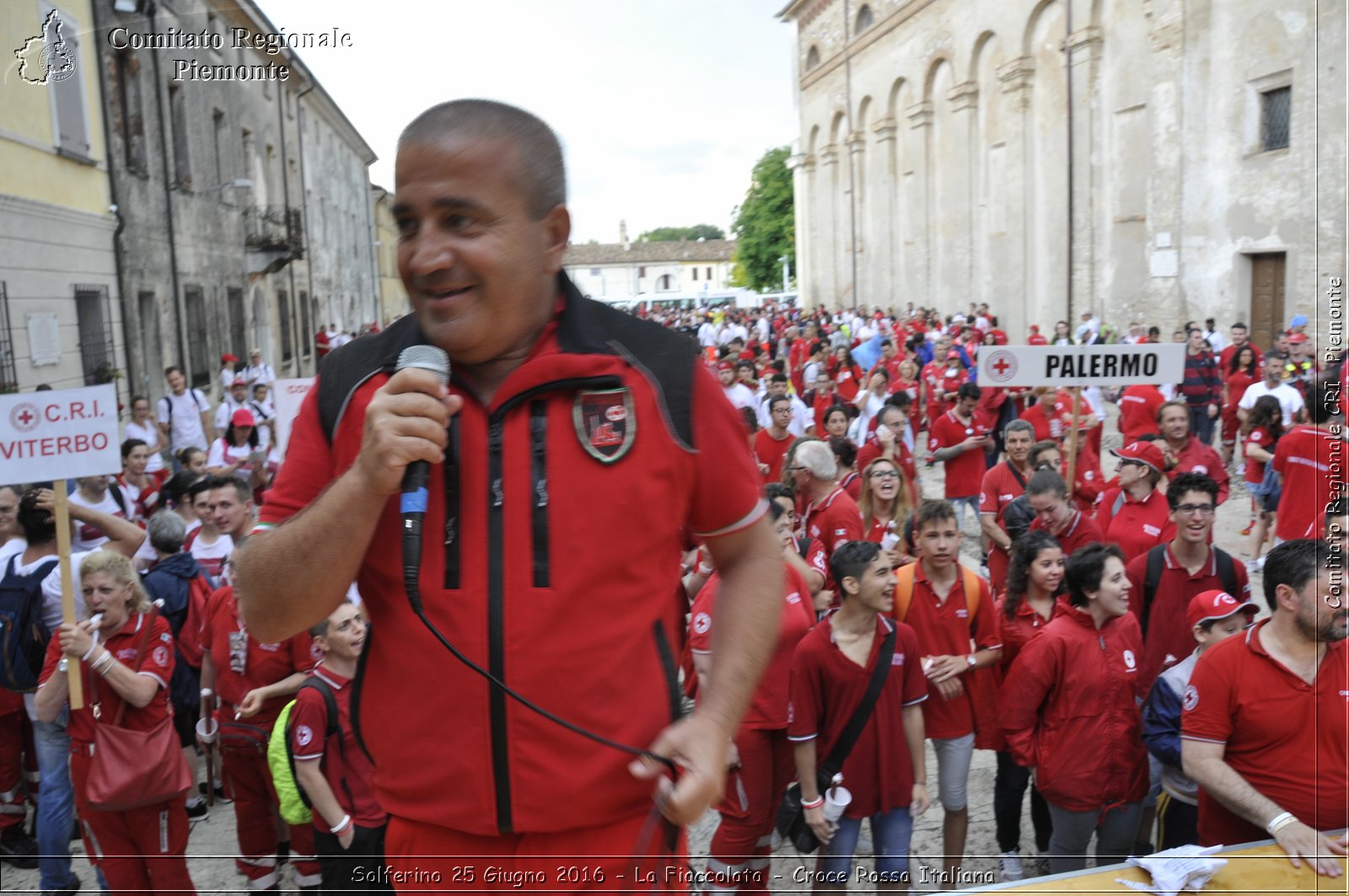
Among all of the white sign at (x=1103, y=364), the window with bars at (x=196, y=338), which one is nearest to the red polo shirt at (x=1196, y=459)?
the white sign at (x=1103, y=364)

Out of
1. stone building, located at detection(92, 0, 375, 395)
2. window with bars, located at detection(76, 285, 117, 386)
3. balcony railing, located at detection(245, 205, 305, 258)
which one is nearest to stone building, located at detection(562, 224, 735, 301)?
stone building, located at detection(92, 0, 375, 395)

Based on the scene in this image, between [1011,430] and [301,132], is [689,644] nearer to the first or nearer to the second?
[1011,430]

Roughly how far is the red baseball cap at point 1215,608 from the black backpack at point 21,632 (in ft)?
18.3

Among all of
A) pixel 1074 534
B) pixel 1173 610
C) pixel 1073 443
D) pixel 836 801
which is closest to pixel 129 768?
pixel 836 801

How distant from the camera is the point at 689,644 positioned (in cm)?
514

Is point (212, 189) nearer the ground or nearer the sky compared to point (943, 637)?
nearer the sky

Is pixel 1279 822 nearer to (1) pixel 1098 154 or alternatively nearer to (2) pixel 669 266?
(1) pixel 1098 154

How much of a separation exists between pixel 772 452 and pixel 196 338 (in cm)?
1623

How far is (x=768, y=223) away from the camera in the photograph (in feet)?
234

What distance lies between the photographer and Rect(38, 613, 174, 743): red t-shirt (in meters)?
4.73

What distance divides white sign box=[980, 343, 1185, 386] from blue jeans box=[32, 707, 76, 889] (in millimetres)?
6590

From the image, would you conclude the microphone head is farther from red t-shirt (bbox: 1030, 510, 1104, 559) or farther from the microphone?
red t-shirt (bbox: 1030, 510, 1104, 559)

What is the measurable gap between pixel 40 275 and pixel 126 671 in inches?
447

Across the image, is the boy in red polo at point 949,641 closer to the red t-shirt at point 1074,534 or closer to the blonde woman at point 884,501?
the red t-shirt at point 1074,534
